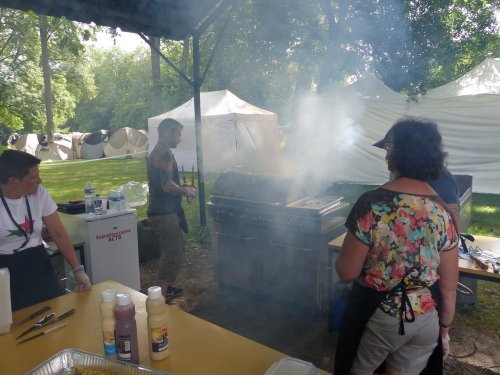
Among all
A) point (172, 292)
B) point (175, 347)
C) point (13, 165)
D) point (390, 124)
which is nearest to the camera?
point (175, 347)

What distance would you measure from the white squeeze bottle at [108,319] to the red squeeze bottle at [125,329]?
0.03 meters

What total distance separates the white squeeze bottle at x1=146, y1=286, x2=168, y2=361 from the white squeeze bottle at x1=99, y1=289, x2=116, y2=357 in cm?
13

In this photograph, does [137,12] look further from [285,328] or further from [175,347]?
[175,347]

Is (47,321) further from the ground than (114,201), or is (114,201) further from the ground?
(114,201)

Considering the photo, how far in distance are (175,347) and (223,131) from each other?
38.5 feet

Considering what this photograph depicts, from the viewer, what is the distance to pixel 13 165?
94.9 inches

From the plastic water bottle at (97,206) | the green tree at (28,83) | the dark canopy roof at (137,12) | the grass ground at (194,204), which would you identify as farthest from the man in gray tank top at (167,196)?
the green tree at (28,83)

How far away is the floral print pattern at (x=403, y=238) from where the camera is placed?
169cm

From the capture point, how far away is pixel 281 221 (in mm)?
3805

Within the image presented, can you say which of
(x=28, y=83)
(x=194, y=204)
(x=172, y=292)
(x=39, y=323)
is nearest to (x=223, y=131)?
(x=194, y=204)

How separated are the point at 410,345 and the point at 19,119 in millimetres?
21214

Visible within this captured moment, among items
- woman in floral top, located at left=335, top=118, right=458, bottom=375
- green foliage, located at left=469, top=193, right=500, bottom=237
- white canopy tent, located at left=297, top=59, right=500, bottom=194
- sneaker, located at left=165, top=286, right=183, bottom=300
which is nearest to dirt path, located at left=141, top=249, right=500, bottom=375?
sneaker, located at left=165, top=286, right=183, bottom=300

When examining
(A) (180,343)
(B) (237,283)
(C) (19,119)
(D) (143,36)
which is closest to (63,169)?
(C) (19,119)

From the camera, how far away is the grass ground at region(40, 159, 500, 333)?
398 centimetres
